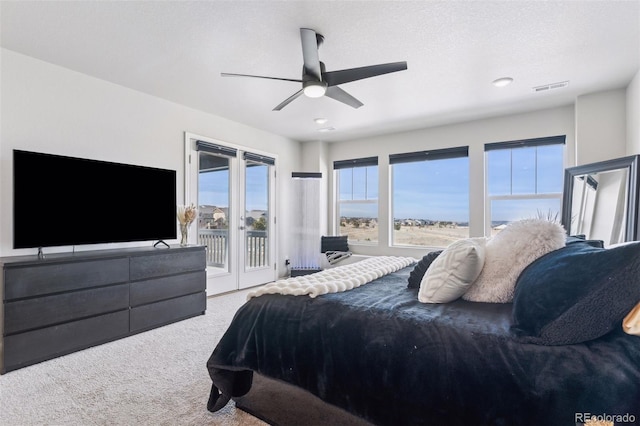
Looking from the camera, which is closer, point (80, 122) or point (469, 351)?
point (469, 351)

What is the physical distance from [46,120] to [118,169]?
28.1 inches

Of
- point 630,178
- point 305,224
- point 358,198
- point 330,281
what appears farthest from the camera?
point 358,198

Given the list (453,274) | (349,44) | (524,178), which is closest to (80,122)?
(349,44)

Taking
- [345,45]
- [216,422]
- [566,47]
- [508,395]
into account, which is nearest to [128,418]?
[216,422]

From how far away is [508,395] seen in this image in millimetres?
1177

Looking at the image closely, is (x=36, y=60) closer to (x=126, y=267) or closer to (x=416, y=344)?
(x=126, y=267)

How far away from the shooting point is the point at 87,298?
2.82m

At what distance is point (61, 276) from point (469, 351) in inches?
119

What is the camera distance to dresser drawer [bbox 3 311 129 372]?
2438 millimetres

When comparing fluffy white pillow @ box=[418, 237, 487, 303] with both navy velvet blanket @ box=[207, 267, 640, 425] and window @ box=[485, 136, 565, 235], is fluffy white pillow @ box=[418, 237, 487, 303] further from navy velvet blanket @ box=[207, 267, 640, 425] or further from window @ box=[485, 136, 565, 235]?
window @ box=[485, 136, 565, 235]

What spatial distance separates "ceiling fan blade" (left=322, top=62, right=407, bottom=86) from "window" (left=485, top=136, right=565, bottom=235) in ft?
9.64

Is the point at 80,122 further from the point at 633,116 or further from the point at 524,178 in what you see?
the point at 633,116

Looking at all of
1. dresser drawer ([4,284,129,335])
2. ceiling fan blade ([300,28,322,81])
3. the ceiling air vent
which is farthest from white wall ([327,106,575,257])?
dresser drawer ([4,284,129,335])

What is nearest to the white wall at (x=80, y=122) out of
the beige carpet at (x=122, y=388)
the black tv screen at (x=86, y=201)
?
the black tv screen at (x=86, y=201)
